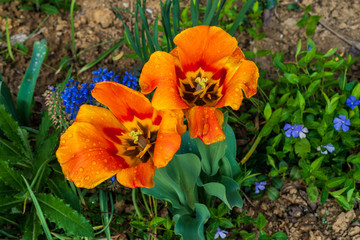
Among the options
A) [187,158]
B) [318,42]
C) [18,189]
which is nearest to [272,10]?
[318,42]

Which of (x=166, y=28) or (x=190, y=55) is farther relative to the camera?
(x=166, y=28)

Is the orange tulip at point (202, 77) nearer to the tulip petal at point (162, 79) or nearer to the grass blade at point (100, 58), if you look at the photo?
the tulip petal at point (162, 79)

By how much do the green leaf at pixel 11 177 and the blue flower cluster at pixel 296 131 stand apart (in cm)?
133

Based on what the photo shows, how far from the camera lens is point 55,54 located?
2.55 metres

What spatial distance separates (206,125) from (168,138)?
0.11 meters

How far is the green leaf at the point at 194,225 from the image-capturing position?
148 cm

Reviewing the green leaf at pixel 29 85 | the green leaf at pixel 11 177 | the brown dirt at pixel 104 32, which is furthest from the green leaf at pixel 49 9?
the green leaf at pixel 11 177

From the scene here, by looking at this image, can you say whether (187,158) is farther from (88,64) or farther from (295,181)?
(88,64)

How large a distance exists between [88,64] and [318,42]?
1.47 meters

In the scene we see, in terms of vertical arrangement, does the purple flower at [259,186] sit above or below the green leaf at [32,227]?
above

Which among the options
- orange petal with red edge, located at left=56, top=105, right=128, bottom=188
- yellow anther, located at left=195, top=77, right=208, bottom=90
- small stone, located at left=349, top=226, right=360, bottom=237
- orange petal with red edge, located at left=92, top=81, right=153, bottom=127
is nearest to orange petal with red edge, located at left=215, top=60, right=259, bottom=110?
yellow anther, located at left=195, top=77, right=208, bottom=90

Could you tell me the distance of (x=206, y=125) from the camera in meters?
1.05

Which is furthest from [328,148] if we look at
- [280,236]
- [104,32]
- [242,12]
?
[104,32]

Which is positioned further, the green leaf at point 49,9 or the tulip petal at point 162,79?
the green leaf at point 49,9
